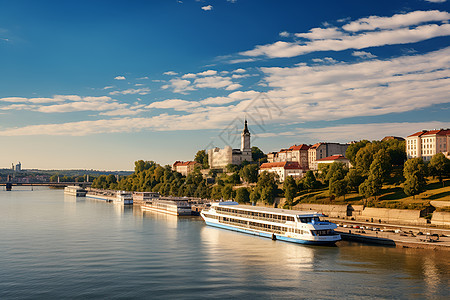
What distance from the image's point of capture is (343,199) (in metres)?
91.1

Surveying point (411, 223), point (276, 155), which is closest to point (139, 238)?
point (411, 223)

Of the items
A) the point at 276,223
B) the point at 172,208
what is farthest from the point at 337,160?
the point at 276,223

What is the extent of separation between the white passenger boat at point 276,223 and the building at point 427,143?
186ft

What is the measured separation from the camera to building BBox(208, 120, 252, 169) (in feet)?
611

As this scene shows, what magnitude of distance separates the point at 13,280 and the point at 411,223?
5849 cm

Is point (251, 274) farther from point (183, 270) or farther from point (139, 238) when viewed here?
point (139, 238)

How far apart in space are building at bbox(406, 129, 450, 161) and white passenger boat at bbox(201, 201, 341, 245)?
2228 inches

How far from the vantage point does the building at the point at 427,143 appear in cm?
10869

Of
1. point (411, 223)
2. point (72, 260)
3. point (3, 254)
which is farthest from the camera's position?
point (411, 223)

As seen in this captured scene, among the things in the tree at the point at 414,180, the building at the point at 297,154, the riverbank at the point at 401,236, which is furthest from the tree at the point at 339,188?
the building at the point at 297,154

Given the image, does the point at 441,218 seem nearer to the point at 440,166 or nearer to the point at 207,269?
the point at 440,166

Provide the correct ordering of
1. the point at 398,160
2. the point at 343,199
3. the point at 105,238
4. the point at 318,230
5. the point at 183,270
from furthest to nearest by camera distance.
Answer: the point at 398,160 → the point at 343,199 → the point at 105,238 → the point at 318,230 → the point at 183,270

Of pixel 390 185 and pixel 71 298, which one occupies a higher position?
pixel 390 185

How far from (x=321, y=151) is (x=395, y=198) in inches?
2736
